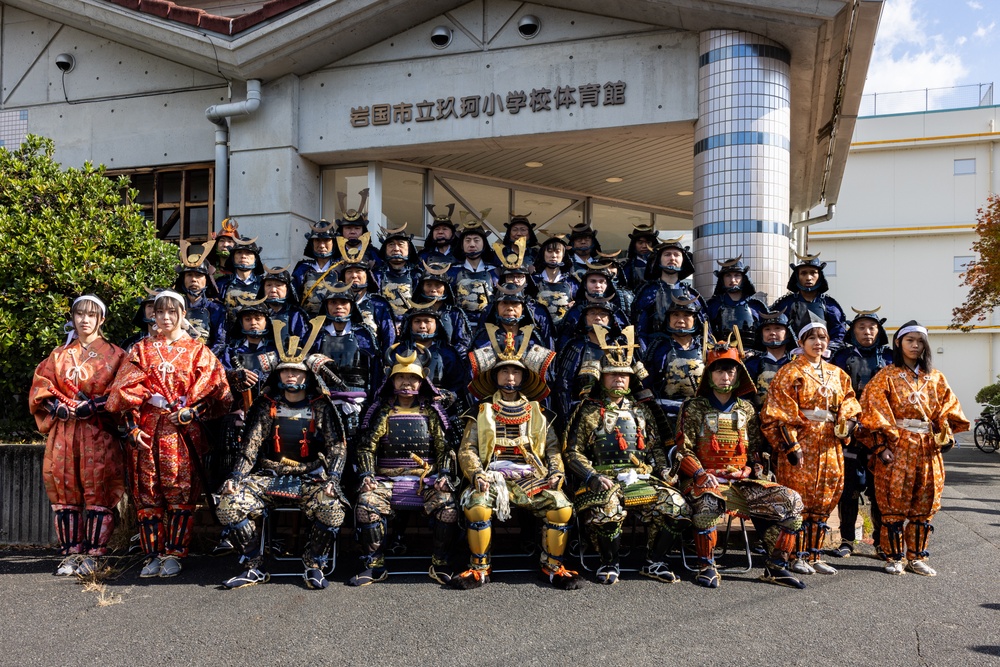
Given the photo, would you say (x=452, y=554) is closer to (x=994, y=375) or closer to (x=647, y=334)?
(x=647, y=334)

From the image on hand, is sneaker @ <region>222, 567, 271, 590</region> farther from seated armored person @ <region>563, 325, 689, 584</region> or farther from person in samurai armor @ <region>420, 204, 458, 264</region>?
person in samurai armor @ <region>420, 204, 458, 264</region>

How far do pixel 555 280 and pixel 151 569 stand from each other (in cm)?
483

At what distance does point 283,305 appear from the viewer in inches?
283

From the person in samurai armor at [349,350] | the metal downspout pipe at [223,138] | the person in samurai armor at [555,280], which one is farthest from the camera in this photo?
the metal downspout pipe at [223,138]

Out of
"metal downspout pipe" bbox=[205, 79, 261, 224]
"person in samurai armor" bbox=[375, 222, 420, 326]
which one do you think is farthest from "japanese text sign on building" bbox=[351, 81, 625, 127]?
"person in samurai armor" bbox=[375, 222, 420, 326]

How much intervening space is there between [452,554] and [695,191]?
5.92 m

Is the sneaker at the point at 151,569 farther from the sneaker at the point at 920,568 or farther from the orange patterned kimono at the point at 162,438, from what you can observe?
the sneaker at the point at 920,568

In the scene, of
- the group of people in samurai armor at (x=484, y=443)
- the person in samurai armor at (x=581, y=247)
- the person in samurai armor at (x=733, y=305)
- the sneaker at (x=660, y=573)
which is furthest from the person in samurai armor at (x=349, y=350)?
the person in samurai armor at (x=733, y=305)

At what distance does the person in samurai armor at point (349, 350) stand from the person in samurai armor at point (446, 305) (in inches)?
25.9

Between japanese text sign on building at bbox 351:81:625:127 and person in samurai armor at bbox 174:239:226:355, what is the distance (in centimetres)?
401

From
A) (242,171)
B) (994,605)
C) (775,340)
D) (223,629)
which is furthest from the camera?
(242,171)

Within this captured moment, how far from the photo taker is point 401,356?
5.71 m

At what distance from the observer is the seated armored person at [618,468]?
5227 mm

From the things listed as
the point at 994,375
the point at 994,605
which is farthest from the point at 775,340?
the point at 994,375
